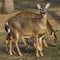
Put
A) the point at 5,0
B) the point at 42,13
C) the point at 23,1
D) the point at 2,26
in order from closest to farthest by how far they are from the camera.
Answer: the point at 42,13
the point at 2,26
the point at 5,0
the point at 23,1

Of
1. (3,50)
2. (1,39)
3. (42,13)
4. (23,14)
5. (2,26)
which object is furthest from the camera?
(2,26)

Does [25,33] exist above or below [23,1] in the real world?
above

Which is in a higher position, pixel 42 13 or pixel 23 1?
pixel 42 13

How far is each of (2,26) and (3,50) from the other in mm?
7598

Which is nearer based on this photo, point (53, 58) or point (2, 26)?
point (53, 58)

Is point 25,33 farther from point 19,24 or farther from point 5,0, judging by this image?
point 5,0

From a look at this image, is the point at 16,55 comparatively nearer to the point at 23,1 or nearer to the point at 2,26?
the point at 2,26

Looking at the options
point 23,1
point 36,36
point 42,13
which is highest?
point 42,13

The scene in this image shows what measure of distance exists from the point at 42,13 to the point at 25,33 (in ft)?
3.73

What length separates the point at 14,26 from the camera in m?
12.8

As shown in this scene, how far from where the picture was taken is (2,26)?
21.7 meters

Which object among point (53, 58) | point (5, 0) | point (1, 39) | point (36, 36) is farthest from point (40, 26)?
point (5, 0)

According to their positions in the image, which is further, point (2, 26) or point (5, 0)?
point (5, 0)

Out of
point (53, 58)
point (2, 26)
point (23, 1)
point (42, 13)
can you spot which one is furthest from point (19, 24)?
point (23, 1)
